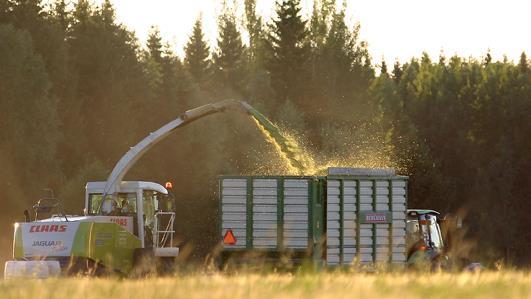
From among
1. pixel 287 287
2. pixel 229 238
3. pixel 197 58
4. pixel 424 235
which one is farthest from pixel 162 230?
pixel 197 58

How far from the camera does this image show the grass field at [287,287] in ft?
42.6

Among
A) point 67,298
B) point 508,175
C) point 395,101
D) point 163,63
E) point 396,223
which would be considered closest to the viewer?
point 67,298

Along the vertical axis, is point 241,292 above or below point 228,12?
below

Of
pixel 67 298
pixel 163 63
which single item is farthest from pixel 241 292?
pixel 163 63

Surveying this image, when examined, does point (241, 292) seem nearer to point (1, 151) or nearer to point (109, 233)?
point (109, 233)

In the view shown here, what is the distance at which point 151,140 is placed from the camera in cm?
2761

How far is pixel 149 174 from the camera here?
230 feet

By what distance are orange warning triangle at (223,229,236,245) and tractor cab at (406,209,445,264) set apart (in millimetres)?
4147

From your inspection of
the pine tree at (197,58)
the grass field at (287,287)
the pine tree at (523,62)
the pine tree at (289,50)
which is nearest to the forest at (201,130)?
the pine tree at (523,62)

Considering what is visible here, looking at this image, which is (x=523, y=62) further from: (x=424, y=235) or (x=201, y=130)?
(x=424, y=235)

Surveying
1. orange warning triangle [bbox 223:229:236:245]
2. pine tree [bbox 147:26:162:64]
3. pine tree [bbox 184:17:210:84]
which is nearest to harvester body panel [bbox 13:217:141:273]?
orange warning triangle [bbox 223:229:236:245]

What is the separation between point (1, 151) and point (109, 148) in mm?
12632

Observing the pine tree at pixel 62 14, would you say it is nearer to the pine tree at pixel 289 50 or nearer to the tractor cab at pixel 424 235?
the pine tree at pixel 289 50

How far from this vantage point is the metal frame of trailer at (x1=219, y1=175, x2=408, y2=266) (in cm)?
2584
